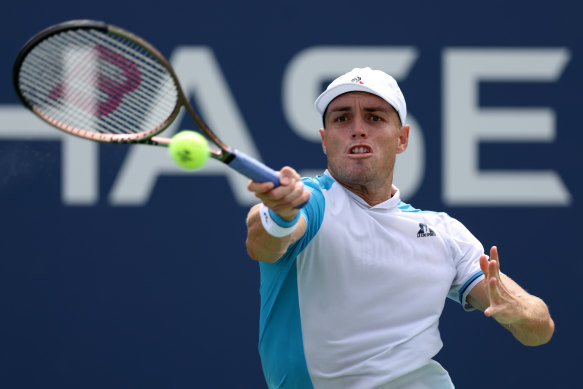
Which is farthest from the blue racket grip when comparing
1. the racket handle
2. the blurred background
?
the blurred background

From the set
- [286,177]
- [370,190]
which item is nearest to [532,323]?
[370,190]

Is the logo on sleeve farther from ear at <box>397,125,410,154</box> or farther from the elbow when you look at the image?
the elbow

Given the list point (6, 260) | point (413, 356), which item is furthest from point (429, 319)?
point (6, 260)

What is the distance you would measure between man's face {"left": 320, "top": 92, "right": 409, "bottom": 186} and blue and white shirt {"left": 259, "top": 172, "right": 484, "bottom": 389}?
0.08 m

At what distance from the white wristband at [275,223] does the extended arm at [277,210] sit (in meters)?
0.02

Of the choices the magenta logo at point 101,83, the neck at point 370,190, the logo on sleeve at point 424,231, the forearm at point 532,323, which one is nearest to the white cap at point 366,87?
the neck at point 370,190

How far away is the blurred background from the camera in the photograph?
411cm

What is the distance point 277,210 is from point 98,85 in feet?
2.89

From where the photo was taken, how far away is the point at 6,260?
Result: 4125 millimetres

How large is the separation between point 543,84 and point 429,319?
2219 millimetres

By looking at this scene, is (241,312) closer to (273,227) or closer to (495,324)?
(495,324)

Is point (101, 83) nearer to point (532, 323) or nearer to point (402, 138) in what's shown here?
point (402, 138)

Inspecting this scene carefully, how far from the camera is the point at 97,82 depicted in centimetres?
250

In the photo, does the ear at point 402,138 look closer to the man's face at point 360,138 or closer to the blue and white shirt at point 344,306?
the man's face at point 360,138
